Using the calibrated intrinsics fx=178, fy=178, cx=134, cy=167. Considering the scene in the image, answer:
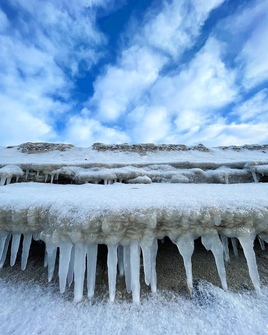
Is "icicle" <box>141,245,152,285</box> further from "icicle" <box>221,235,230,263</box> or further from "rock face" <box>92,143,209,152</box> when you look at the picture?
"rock face" <box>92,143,209,152</box>

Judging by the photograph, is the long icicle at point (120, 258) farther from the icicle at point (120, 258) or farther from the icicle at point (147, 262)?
the icicle at point (147, 262)

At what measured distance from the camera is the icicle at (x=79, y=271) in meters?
1.27

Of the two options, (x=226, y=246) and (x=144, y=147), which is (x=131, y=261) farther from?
(x=144, y=147)

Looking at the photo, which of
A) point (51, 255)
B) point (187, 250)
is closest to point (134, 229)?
point (187, 250)

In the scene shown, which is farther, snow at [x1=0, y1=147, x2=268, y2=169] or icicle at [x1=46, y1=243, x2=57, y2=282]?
snow at [x1=0, y1=147, x2=268, y2=169]

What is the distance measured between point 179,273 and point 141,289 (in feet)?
1.32

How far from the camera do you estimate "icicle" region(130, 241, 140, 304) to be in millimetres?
1252

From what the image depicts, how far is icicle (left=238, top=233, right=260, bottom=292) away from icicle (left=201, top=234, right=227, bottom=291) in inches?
7.0

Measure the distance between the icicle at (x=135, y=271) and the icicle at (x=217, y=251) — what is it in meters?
0.55

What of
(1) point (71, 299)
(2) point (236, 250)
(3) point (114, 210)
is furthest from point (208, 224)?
(1) point (71, 299)

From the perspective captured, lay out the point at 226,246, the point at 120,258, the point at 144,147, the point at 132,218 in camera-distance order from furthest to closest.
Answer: the point at 144,147 → the point at 226,246 → the point at 120,258 → the point at 132,218

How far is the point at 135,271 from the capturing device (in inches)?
50.8

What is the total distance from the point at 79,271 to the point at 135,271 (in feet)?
1.35

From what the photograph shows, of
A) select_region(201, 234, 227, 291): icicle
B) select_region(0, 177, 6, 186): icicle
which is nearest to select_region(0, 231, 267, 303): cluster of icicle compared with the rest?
select_region(201, 234, 227, 291): icicle
